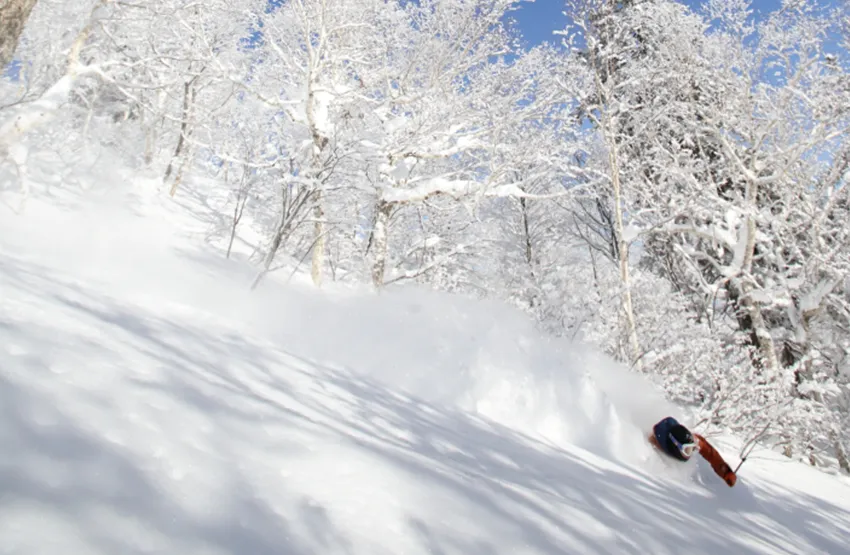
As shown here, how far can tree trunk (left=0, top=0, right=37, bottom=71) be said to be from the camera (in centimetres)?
290

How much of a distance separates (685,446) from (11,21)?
6.29 m

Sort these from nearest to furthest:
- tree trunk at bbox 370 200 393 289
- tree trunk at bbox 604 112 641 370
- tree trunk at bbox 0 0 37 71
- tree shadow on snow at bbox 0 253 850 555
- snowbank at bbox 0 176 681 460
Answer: tree shadow on snow at bbox 0 253 850 555, tree trunk at bbox 0 0 37 71, snowbank at bbox 0 176 681 460, tree trunk at bbox 604 112 641 370, tree trunk at bbox 370 200 393 289

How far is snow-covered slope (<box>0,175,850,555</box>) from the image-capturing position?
1.09m

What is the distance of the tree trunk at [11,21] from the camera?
2.90 m

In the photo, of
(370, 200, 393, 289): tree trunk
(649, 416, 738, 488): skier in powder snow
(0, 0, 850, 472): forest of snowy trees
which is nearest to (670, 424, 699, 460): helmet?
(649, 416, 738, 488): skier in powder snow

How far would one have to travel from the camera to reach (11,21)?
2973mm

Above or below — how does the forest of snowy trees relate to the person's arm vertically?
above

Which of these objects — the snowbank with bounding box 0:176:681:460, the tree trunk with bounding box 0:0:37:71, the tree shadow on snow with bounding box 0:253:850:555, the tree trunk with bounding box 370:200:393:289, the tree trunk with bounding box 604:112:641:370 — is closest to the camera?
the tree shadow on snow with bounding box 0:253:850:555

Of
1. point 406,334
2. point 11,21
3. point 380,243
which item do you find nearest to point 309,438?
point 11,21

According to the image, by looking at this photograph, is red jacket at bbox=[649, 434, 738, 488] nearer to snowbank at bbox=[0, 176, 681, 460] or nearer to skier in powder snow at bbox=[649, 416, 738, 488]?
skier in powder snow at bbox=[649, 416, 738, 488]

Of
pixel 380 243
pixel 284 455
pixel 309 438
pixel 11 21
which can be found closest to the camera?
pixel 284 455

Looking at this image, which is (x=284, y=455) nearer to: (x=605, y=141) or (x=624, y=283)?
(x=624, y=283)

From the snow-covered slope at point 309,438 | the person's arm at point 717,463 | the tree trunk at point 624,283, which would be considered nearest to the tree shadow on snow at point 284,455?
the snow-covered slope at point 309,438

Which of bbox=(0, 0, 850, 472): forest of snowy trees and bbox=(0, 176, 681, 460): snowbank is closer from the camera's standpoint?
bbox=(0, 176, 681, 460): snowbank
